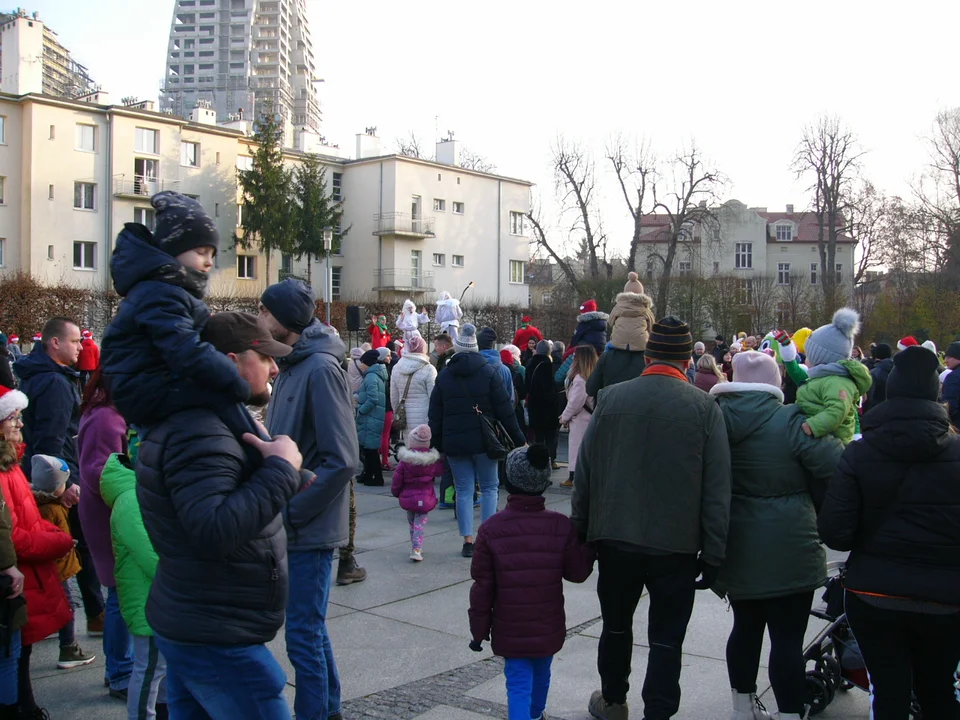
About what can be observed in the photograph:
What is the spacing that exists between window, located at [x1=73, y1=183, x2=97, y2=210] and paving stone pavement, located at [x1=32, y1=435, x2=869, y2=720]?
42653mm

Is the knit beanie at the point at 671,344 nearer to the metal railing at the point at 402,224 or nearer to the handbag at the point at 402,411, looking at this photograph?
the handbag at the point at 402,411

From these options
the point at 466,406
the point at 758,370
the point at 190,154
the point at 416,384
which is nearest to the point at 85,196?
the point at 190,154

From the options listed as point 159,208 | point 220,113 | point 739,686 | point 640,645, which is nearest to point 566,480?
point 640,645

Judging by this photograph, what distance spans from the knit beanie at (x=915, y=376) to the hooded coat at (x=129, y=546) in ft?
11.5

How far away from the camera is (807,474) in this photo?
4254 millimetres

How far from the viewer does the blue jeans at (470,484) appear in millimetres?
8000

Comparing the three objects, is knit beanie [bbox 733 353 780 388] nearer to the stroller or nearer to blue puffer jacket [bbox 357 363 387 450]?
the stroller

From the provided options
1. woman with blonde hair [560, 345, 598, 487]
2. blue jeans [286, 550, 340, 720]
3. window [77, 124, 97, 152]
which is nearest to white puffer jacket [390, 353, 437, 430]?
woman with blonde hair [560, 345, 598, 487]

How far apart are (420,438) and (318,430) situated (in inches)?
149

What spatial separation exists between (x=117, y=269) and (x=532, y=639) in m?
2.54

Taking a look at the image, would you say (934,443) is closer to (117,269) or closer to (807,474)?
(807,474)

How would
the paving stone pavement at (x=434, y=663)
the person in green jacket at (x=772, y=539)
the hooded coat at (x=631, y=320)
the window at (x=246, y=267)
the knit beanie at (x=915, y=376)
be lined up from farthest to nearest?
the window at (x=246, y=267)
the hooded coat at (x=631, y=320)
the paving stone pavement at (x=434, y=663)
the person in green jacket at (x=772, y=539)
the knit beanie at (x=915, y=376)

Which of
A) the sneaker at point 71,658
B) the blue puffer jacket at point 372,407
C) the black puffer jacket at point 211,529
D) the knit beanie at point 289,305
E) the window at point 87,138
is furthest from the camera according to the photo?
the window at point 87,138

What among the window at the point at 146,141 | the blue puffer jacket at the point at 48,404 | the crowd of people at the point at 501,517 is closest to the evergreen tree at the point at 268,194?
the window at the point at 146,141
